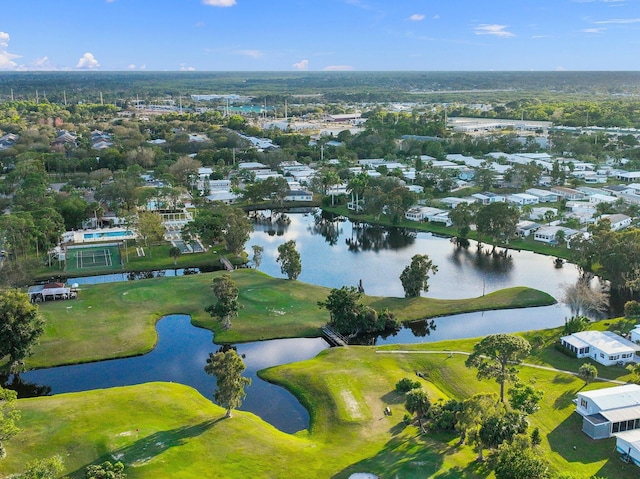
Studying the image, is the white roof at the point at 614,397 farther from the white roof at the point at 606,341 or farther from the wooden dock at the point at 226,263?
the wooden dock at the point at 226,263

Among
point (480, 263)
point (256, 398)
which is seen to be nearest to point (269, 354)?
point (256, 398)

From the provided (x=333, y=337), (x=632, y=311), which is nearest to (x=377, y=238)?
(x=333, y=337)

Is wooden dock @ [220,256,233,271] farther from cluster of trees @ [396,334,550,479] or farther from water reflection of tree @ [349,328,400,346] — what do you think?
cluster of trees @ [396,334,550,479]

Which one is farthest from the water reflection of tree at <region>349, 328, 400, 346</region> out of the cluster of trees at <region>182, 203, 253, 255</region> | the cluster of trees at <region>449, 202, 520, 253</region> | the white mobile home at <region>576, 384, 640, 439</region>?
the cluster of trees at <region>449, 202, 520, 253</region>

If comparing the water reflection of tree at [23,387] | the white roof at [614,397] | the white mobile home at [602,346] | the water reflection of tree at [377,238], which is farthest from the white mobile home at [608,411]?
the water reflection of tree at [377,238]

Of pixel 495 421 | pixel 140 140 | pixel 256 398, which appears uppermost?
pixel 140 140

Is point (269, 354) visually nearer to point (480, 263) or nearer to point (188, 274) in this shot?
point (188, 274)
